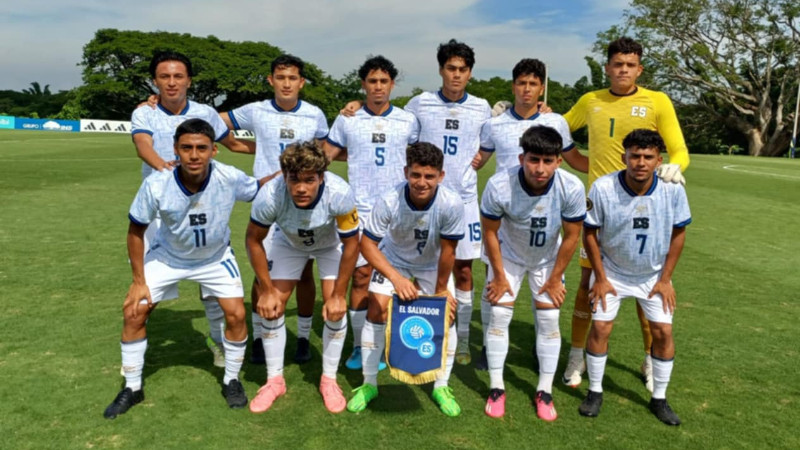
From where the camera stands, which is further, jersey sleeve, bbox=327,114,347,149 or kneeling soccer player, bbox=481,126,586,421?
jersey sleeve, bbox=327,114,347,149

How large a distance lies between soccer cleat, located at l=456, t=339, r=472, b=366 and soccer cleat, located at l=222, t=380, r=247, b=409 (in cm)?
186

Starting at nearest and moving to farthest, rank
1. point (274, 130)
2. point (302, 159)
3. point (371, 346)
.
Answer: point (302, 159) → point (371, 346) → point (274, 130)

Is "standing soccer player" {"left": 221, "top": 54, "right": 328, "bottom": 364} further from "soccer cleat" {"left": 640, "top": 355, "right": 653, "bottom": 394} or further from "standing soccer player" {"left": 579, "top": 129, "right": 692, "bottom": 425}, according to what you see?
"soccer cleat" {"left": 640, "top": 355, "right": 653, "bottom": 394}

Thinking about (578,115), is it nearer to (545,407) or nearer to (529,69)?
(529,69)

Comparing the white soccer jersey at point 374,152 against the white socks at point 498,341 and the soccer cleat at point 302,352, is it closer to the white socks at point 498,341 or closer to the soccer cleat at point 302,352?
the soccer cleat at point 302,352

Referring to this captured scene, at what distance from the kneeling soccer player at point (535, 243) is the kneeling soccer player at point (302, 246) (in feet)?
3.38

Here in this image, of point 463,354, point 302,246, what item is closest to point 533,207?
point 463,354

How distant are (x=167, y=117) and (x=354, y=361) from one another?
2619 millimetres

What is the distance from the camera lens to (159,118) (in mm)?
4734

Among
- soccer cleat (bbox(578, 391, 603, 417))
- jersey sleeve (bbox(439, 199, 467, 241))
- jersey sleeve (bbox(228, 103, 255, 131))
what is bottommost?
soccer cleat (bbox(578, 391, 603, 417))

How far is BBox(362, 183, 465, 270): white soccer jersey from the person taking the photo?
13.0 feet

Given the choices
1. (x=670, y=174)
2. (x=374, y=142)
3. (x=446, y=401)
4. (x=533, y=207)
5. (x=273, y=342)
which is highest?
(x=374, y=142)

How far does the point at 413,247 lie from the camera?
4156mm

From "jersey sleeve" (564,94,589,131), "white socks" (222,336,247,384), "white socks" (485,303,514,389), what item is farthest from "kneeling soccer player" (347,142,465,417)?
"jersey sleeve" (564,94,589,131)
